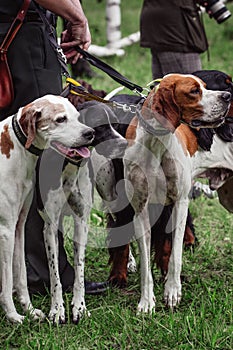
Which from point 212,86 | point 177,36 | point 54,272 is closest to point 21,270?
point 54,272

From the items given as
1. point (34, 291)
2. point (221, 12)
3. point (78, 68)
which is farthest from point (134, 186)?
point (78, 68)

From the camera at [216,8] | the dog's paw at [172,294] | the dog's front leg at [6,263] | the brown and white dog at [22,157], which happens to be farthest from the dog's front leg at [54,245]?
the camera at [216,8]

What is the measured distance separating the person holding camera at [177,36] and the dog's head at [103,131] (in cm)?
202

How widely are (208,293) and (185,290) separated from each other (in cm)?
16

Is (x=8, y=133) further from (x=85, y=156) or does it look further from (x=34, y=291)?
(x=34, y=291)

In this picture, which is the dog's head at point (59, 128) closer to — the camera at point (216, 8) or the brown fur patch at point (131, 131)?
the brown fur patch at point (131, 131)

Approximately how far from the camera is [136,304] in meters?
3.96

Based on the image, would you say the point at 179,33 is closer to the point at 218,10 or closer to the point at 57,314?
the point at 218,10

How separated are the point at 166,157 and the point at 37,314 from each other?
1069 mm

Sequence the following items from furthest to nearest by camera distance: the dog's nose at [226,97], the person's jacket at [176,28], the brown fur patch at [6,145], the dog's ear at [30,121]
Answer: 1. the person's jacket at [176,28]
2. the dog's nose at [226,97]
3. the brown fur patch at [6,145]
4. the dog's ear at [30,121]

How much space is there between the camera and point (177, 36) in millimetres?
5520

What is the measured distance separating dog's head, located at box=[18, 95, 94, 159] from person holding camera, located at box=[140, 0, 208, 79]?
2.38 meters

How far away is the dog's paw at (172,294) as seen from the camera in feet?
12.7

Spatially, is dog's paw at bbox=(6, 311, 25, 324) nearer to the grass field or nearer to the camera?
the grass field
